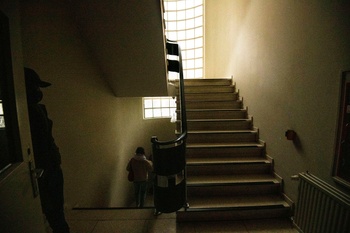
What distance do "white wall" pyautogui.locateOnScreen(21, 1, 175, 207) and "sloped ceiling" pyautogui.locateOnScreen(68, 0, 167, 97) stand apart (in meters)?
0.17

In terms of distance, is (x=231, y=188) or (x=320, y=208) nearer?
(x=320, y=208)

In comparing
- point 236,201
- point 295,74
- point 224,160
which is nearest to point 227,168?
point 224,160

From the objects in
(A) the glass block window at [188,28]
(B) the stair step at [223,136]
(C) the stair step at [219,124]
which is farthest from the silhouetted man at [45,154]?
(A) the glass block window at [188,28]

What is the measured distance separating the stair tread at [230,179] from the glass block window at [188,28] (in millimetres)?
5203

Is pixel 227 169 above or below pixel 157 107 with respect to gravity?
below

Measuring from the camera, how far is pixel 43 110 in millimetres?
1377

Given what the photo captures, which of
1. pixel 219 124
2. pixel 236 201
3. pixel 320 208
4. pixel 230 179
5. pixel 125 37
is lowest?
pixel 236 201

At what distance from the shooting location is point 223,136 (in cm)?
307

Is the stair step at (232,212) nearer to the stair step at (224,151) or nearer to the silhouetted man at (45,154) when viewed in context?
the stair step at (224,151)

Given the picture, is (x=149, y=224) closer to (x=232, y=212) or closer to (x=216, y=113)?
(x=232, y=212)

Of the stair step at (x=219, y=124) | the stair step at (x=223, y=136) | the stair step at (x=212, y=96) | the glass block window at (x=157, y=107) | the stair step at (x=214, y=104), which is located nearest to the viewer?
the stair step at (x=223, y=136)

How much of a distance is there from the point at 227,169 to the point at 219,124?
91cm

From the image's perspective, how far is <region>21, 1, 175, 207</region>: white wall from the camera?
1.75 m

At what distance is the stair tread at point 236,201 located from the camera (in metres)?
2.16
